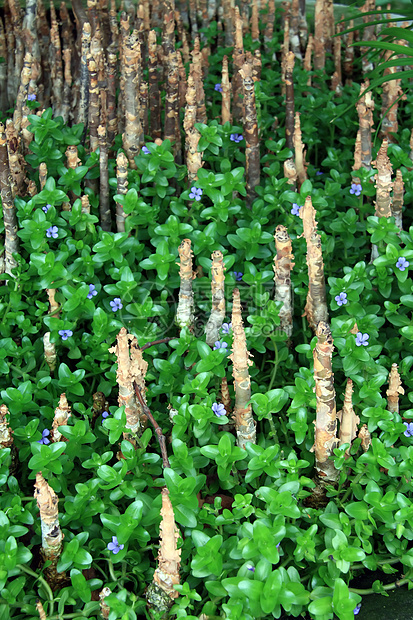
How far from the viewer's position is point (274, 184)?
2.55 metres

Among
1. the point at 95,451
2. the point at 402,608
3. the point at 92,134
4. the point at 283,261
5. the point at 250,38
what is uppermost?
the point at 250,38

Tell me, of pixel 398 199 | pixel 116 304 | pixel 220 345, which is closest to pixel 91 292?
pixel 116 304

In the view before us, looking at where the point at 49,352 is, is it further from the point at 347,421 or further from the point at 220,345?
the point at 347,421

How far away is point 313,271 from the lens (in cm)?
210

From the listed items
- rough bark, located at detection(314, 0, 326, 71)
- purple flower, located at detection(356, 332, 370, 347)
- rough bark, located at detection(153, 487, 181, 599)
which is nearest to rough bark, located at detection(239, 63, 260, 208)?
purple flower, located at detection(356, 332, 370, 347)

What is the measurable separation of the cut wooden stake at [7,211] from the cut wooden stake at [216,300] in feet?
2.50

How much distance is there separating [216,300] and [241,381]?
0.34 m

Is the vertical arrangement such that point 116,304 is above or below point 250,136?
below

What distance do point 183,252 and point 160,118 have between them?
927mm

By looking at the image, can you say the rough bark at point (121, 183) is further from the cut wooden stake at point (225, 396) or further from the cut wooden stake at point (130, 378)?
the cut wooden stake at point (225, 396)

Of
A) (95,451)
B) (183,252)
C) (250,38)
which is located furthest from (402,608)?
(250,38)

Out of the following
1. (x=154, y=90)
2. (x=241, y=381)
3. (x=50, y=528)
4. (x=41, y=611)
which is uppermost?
(x=154, y=90)

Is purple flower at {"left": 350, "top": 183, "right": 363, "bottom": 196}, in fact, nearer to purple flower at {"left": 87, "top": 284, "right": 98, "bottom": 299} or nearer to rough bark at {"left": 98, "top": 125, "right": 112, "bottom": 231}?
rough bark at {"left": 98, "top": 125, "right": 112, "bottom": 231}

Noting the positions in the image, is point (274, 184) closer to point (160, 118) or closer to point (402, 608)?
point (160, 118)
